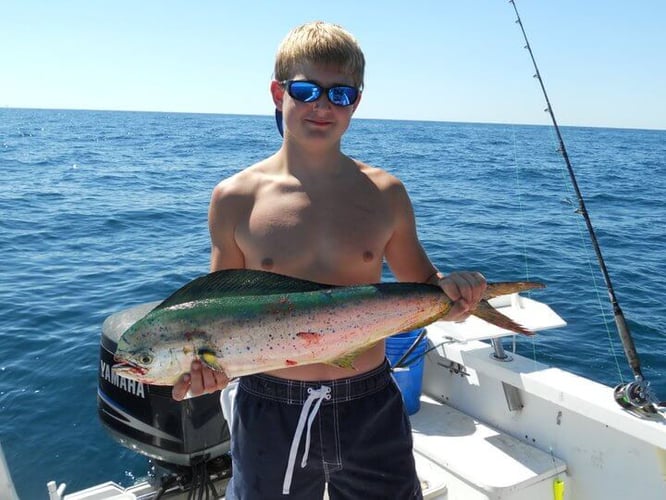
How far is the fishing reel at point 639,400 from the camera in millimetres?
3207

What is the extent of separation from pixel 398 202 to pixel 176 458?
2.10 m

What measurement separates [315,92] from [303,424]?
1.33 metres

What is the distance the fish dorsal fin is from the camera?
211 centimetres

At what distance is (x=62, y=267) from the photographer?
11000mm

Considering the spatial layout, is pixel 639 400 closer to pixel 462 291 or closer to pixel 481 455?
pixel 481 455

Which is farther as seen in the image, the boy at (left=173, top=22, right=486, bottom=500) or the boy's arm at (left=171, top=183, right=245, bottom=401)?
the boy's arm at (left=171, top=183, right=245, bottom=401)

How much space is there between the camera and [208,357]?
2.05 metres

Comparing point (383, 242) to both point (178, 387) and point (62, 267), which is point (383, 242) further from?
point (62, 267)

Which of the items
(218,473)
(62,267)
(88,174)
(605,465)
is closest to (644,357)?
(605,465)

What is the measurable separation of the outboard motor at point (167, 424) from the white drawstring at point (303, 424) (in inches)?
51.6

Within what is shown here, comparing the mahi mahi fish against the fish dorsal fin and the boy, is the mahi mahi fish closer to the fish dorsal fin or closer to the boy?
the fish dorsal fin

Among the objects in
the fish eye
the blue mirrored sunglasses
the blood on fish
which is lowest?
the fish eye

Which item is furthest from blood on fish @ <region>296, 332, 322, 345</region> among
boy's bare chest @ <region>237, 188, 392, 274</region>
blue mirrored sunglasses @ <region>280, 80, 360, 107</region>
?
blue mirrored sunglasses @ <region>280, 80, 360, 107</region>

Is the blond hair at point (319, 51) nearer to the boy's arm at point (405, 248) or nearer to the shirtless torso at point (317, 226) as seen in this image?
the shirtless torso at point (317, 226)
